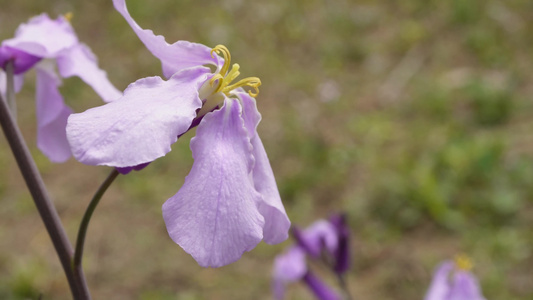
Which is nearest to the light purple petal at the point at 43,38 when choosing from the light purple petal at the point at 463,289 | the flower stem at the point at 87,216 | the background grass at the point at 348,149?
the flower stem at the point at 87,216

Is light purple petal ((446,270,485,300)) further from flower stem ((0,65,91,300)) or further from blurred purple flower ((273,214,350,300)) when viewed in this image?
flower stem ((0,65,91,300))

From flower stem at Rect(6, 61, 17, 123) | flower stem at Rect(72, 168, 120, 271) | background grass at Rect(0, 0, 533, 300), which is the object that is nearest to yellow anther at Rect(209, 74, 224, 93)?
flower stem at Rect(72, 168, 120, 271)

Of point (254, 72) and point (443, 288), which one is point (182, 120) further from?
point (254, 72)

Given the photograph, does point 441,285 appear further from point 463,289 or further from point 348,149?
point 348,149

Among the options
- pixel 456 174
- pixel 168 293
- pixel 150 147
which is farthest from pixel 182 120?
pixel 456 174

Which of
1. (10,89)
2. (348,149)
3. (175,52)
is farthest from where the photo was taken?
(348,149)

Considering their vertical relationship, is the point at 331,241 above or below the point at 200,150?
below

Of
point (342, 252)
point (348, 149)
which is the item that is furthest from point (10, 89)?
point (348, 149)

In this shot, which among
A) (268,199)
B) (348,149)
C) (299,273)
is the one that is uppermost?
(268,199)
